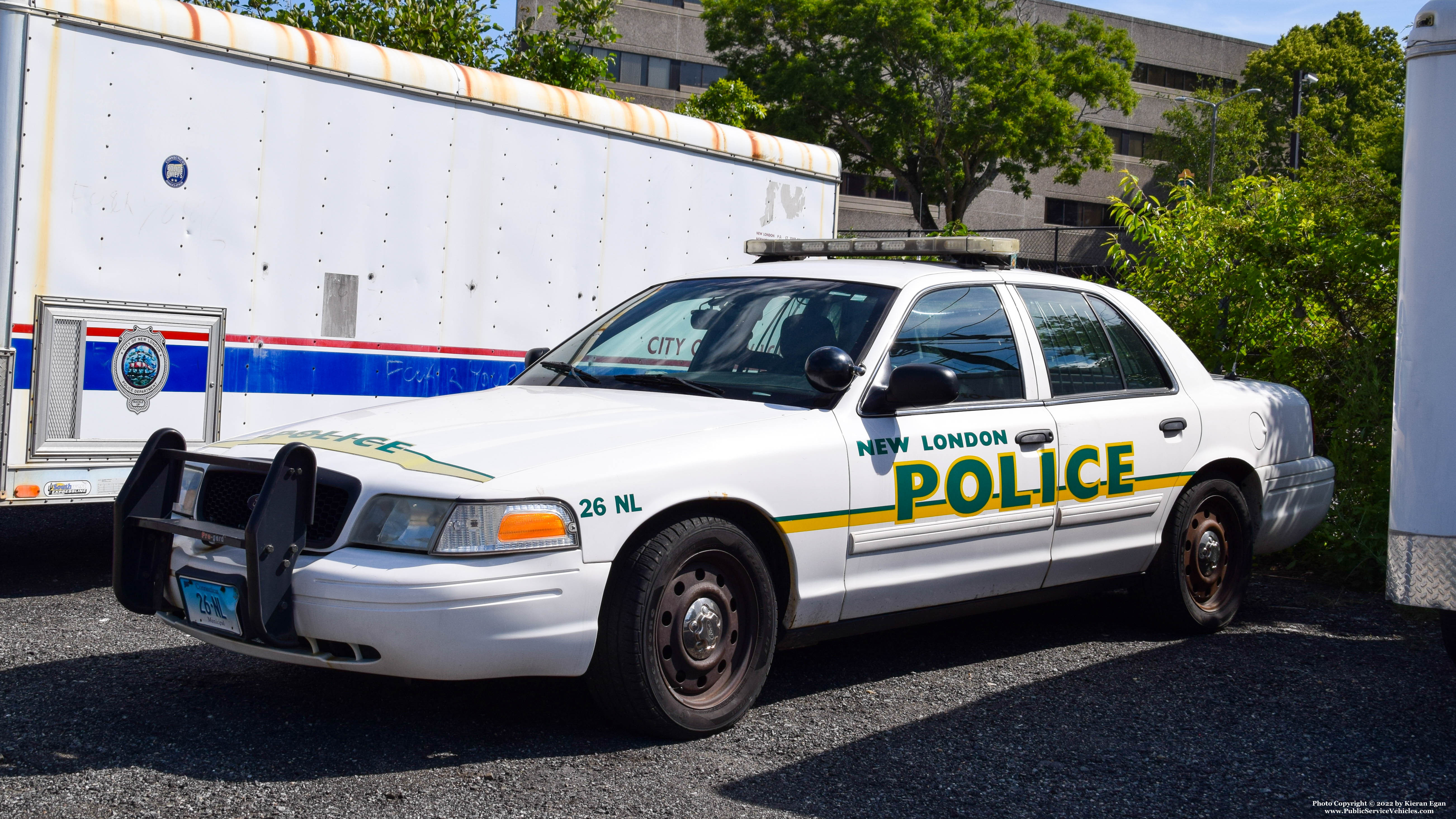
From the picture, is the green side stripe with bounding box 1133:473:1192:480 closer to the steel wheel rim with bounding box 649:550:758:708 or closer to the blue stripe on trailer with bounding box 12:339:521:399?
the steel wheel rim with bounding box 649:550:758:708

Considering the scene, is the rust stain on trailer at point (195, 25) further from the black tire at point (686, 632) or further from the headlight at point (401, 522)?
the black tire at point (686, 632)

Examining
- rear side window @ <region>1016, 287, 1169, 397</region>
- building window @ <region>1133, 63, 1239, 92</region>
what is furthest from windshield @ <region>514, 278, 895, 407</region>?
building window @ <region>1133, 63, 1239, 92</region>

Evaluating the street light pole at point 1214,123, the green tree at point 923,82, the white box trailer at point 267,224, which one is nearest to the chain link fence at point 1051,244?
the green tree at point 923,82

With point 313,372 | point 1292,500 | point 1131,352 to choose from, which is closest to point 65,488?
point 313,372

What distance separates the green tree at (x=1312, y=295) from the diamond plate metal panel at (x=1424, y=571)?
127 inches

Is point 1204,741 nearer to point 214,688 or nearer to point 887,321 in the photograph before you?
point 887,321

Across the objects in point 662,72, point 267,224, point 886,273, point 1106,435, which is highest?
point 662,72

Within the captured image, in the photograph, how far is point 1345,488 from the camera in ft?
25.1

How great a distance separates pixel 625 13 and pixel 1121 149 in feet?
75.2

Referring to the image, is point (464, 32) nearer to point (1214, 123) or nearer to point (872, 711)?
point (872, 711)

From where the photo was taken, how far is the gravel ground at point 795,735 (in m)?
3.66

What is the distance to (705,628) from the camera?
4180 mm

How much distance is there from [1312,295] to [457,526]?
659 cm

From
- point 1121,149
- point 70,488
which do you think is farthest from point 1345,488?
point 1121,149
